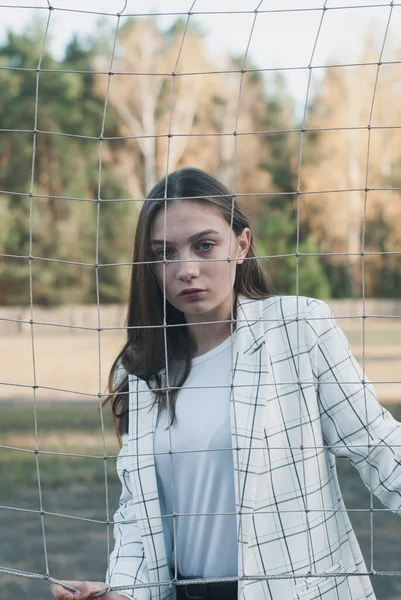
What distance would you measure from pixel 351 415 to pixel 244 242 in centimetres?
47

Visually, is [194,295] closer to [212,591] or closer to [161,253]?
[161,253]

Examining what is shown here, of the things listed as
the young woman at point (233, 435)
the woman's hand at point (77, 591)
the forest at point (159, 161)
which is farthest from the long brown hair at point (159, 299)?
the forest at point (159, 161)

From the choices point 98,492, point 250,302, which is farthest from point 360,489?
point 250,302

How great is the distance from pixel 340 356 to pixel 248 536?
369mm

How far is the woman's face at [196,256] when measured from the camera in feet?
5.96

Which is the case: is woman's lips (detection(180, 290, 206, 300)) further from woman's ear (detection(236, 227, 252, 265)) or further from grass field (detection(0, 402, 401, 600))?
grass field (detection(0, 402, 401, 600))

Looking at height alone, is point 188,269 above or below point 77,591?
above

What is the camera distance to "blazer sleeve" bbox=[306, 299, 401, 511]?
1.68 m

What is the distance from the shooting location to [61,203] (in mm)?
25359

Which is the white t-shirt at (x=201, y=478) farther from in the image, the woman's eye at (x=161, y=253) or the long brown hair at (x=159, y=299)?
the woman's eye at (x=161, y=253)

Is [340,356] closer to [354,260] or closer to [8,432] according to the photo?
[8,432]

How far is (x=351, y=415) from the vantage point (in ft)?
5.57

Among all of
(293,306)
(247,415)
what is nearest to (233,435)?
(247,415)

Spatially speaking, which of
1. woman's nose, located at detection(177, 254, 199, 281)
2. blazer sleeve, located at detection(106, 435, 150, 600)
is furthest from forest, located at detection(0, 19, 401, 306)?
woman's nose, located at detection(177, 254, 199, 281)
